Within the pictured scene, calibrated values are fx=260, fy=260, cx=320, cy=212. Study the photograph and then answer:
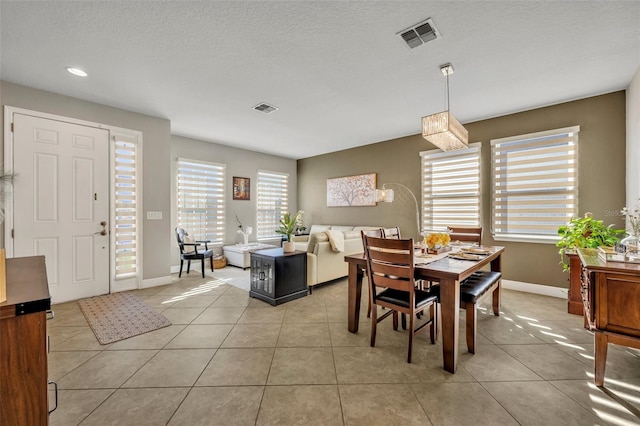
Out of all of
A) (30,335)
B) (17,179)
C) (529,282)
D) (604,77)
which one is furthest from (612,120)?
(17,179)

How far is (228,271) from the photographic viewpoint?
524 cm

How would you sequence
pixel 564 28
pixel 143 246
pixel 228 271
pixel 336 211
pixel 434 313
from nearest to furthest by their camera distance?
1. pixel 564 28
2. pixel 434 313
3. pixel 143 246
4. pixel 228 271
5. pixel 336 211

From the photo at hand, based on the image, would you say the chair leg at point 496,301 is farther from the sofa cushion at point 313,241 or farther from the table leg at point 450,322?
the sofa cushion at point 313,241

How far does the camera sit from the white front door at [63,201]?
316 cm

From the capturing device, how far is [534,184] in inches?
151

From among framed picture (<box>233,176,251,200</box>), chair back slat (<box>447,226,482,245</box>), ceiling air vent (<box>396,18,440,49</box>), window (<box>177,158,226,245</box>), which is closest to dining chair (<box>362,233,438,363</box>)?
chair back slat (<box>447,226,482,245</box>)

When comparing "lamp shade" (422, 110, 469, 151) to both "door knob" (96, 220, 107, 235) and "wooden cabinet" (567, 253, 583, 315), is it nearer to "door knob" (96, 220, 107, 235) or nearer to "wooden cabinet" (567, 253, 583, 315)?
"wooden cabinet" (567, 253, 583, 315)

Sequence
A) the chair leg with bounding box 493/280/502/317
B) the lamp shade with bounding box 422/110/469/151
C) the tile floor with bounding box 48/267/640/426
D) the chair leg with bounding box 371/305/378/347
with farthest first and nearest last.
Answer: the chair leg with bounding box 493/280/502/317 → the lamp shade with bounding box 422/110/469/151 → the chair leg with bounding box 371/305/378/347 → the tile floor with bounding box 48/267/640/426

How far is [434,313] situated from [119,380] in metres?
2.60

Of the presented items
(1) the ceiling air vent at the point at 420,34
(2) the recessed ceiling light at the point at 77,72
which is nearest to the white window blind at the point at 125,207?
(2) the recessed ceiling light at the point at 77,72

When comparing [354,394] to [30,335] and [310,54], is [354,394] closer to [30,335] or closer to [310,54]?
[30,335]

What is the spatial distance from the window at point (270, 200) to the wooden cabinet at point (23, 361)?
5.76 meters

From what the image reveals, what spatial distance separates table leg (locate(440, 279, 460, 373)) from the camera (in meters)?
1.95

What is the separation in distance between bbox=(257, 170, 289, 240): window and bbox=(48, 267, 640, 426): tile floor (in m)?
3.95
